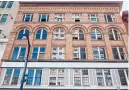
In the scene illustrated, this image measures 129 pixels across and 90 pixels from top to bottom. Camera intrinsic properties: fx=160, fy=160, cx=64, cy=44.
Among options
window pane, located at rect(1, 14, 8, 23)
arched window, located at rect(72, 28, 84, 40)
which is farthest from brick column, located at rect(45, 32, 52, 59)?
window pane, located at rect(1, 14, 8, 23)

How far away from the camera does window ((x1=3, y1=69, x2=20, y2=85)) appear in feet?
57.5

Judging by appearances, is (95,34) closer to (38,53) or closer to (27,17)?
(38,53)

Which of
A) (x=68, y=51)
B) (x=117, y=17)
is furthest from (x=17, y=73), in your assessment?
(x=117, y=17)

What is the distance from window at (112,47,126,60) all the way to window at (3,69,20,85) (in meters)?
11.9

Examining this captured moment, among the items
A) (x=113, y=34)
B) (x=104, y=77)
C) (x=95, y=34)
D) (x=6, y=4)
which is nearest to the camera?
(x=104, y=77)

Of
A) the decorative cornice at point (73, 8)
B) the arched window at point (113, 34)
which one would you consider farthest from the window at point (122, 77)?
the decorative cornice at point (73, 8)

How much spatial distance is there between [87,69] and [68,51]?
10.8 ft

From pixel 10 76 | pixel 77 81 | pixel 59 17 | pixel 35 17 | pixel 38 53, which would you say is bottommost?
pixel 77 81

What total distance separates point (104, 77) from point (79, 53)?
418 centimetres

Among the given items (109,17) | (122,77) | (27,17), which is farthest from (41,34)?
(122,77)

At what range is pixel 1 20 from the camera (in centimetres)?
2394

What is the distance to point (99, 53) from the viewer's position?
65.5ft

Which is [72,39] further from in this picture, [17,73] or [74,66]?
[17,73]

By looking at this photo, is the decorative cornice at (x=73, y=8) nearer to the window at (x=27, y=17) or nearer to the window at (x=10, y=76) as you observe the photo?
the window at (x=27, y=17)
